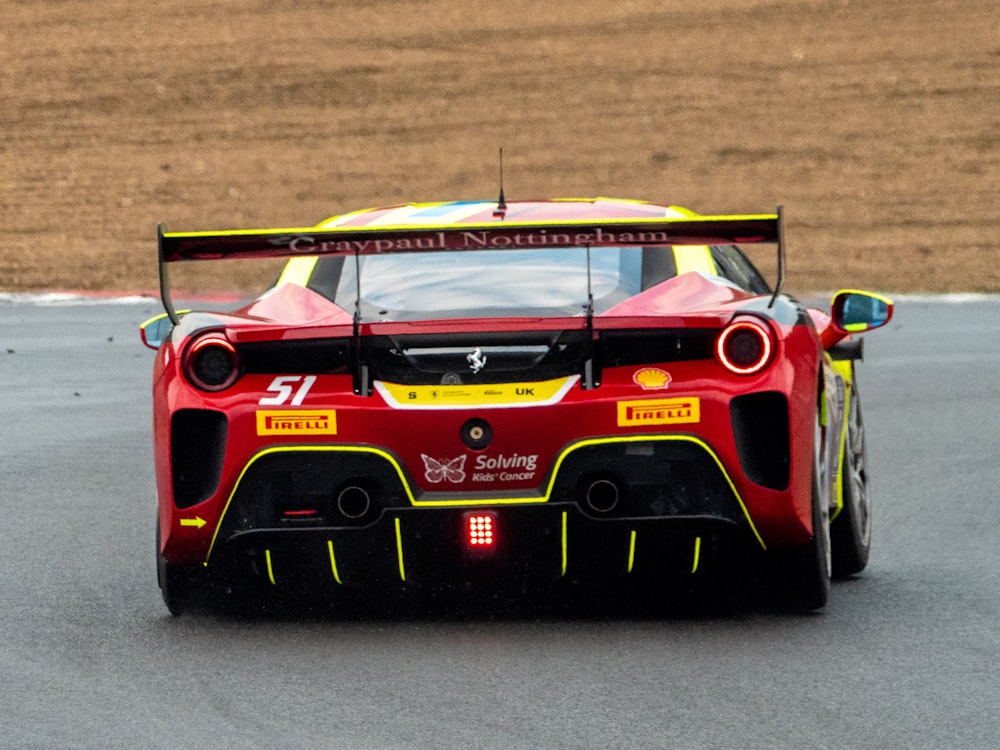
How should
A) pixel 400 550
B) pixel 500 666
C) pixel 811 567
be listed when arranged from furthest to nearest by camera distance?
pixel 811 567, pixel 400 550, pixel 500 666

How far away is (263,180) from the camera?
49219 millimetres

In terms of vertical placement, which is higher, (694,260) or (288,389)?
(694,260)

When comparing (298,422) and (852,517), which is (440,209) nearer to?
(298,422)

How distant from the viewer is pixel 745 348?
554 centimetres

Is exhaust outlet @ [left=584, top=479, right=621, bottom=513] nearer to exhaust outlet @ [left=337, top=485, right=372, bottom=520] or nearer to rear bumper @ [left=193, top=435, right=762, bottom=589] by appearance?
rear bumper @ [left=193, top=435, right=762, bottom=589]

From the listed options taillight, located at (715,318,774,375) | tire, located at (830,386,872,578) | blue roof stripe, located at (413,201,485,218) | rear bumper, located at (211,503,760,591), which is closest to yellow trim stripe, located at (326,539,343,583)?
rear bumper, located at (211,503,760,591)

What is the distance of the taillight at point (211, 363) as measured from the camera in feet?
18.4

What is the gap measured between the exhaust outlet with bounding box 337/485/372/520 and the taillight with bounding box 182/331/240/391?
0.42 m

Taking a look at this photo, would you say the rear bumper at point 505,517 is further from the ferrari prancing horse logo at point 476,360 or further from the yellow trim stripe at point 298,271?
the yellow trim stripe at point 298,271

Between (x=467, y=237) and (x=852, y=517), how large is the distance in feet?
5.83

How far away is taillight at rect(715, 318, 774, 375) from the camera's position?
5531 mm

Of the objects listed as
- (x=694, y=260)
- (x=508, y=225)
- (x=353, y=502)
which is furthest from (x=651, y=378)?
(x=353, y=502)

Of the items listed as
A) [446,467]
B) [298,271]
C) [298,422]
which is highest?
[298,271]

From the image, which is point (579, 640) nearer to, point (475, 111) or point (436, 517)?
point (436, 517)
